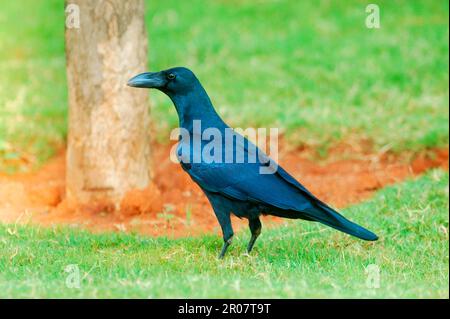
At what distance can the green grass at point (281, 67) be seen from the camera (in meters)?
8.27

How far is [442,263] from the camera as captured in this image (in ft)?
18.0

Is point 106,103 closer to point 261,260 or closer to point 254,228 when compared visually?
point 254,228

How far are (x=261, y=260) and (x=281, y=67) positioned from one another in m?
5.07

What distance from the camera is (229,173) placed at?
5.35 metres

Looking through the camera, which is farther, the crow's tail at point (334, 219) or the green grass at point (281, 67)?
the green grass at point (281, 67)

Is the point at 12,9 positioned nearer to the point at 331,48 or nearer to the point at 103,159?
the point at 331,48

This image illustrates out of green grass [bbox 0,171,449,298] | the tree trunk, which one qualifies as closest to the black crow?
green grass [bbox 0,171,449,298]

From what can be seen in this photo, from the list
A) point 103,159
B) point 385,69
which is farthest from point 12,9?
point 103,159

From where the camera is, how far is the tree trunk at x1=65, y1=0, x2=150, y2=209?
6676 mm

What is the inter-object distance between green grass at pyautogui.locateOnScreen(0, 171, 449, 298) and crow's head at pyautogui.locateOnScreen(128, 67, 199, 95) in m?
1.06

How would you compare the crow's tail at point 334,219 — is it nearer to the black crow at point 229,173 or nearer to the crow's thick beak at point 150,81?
the black crow at point 229,173

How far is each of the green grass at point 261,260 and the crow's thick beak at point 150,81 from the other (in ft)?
3.55

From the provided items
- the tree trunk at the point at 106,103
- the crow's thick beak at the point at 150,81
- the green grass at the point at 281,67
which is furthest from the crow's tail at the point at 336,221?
the green grass at the point at 281,67

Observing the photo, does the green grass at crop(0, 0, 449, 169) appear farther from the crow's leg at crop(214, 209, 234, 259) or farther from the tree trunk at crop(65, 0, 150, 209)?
the crow's leg at crop(214, 209, 234, 259)
